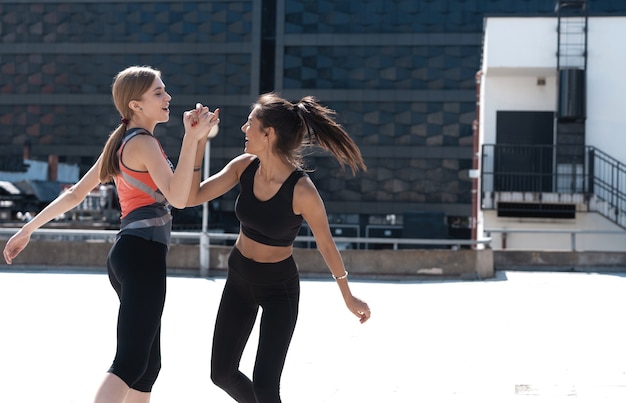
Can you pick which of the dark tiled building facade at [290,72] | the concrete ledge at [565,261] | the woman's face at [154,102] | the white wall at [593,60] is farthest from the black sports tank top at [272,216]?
the dark tiled building facade at [290,72]

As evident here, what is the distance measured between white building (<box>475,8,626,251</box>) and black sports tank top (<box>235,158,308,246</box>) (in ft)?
62.9

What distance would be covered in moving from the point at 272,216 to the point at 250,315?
567 mm

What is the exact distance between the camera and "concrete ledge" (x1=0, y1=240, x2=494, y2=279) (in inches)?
647

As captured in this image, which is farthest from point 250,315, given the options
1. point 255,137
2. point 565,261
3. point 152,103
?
point 565,261

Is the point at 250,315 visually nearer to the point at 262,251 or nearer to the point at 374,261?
the point at 262,251

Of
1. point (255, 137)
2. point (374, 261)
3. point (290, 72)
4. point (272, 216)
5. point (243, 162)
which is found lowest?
point (374, 261)

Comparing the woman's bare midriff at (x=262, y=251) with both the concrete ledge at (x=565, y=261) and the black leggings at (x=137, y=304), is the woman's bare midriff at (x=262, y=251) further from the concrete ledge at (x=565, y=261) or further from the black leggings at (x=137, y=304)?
the concrete ledge at (x=565, y=261)

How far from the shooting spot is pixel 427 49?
4994 centimetres

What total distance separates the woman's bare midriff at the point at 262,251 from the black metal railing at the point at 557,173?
63.1 feet

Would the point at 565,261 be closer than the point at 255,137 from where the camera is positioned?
No

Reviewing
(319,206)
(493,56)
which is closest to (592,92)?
(493,56)

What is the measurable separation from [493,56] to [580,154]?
361 centimetres

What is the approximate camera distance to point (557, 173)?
22.8 metres

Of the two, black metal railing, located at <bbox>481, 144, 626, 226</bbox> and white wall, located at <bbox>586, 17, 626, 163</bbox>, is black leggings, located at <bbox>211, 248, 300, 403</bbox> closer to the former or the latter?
black metal railing, located at <bbox>481, 144, 626, 226</bbox>
